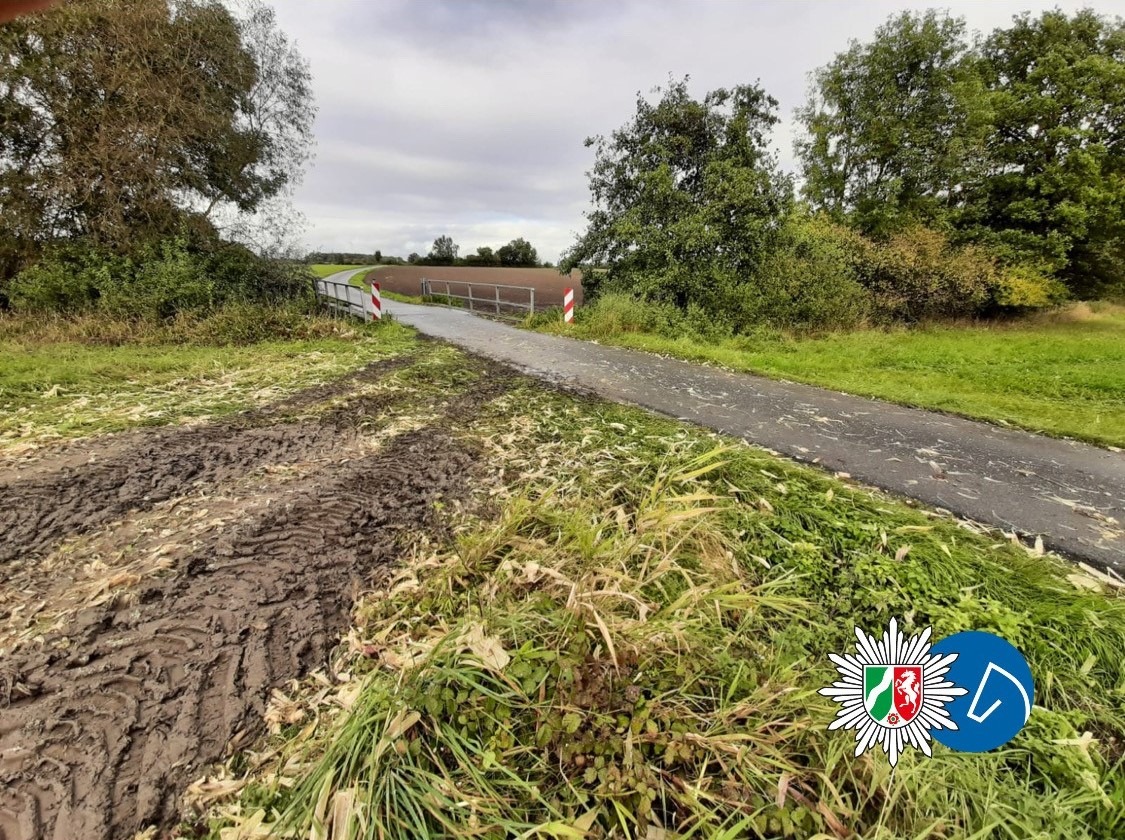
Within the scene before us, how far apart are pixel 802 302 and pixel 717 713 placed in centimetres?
1326

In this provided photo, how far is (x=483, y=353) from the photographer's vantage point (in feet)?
27.5

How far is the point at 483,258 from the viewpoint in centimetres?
5053

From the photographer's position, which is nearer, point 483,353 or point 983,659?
point 983,659

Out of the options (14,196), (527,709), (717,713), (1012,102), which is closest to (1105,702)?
(717,713)

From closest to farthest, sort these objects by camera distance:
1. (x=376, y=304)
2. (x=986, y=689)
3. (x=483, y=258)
Answer: (x=986, y=689), (x=376, y=304), (x=483, y=258)

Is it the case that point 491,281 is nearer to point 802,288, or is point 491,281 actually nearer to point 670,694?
point 802,288

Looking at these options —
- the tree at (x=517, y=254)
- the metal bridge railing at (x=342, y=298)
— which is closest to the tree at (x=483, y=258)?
the tree at (x=517, y=254)

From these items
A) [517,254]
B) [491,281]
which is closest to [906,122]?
[491,281]

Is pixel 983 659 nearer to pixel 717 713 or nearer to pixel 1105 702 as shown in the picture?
pixel 717 713

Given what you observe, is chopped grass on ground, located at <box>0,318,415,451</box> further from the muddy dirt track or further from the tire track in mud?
the muddy dirt track

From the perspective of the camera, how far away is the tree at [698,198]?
11625mm

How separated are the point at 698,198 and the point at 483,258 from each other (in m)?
42.0

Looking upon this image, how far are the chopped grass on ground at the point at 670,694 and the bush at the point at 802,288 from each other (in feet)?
34.3

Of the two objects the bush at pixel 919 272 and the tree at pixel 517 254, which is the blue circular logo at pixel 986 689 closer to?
the bush at pixel 919 272
